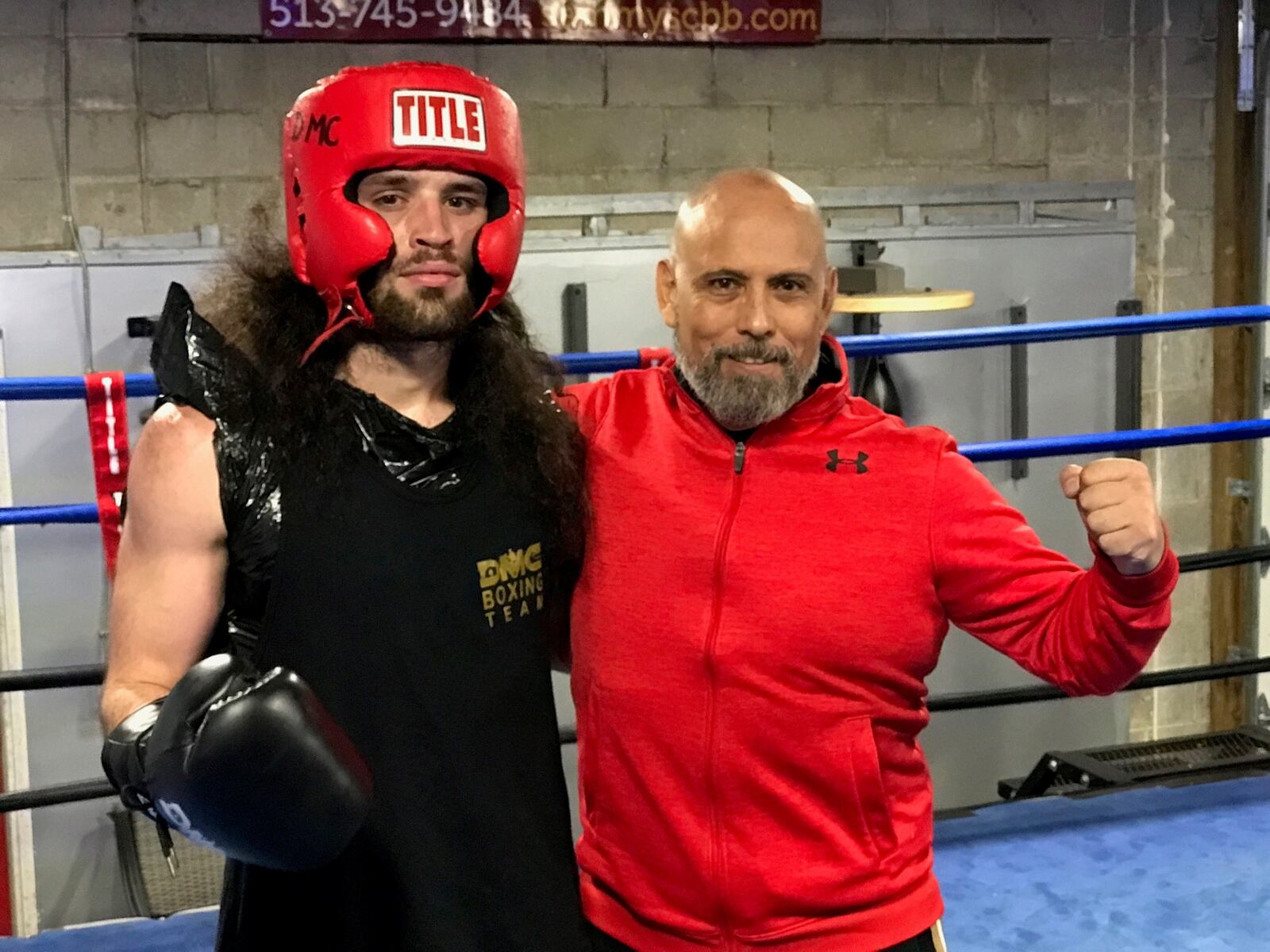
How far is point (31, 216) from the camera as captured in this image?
12.3 feet

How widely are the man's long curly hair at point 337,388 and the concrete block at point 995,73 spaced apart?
3313 millimetres

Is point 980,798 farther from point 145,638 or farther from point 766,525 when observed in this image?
point 145,638

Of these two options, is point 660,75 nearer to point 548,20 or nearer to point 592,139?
point 592,139

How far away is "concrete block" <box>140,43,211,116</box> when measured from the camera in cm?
381

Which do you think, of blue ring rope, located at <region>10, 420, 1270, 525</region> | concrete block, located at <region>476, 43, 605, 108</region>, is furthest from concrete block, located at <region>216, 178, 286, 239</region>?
blue ring rope, located at <region>10, 420, 1270, 525</region>

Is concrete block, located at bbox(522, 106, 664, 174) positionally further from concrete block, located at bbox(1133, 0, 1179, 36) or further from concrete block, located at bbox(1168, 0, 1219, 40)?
concrete block, located at bbox(1168, 0, 1219, 40)

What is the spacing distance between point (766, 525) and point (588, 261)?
2.39 m

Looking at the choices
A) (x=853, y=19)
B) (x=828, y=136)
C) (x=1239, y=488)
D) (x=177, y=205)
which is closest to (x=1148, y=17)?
(x=853, y=19)

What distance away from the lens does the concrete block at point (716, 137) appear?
14.1 feet

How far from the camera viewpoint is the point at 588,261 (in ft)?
12.4

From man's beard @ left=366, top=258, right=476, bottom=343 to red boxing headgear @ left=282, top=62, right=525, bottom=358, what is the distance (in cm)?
2

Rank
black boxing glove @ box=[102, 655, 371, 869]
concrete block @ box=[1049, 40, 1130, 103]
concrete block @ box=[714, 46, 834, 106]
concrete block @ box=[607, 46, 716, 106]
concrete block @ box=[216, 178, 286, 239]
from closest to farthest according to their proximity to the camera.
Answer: black boxing glove @ box=[102, 655, 371, 869]
concrete block @ box=[216, 178, 286, 239]
concrete block @ box=[607, 46, 716, 106]
concrete block @ box=[714, 46, 834, 106]
concrete block @ box=[1049, 40, 1130, 103]

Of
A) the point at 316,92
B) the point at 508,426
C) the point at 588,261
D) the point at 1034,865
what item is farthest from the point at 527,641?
the point at 588,261

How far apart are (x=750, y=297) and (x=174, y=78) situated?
280cm
